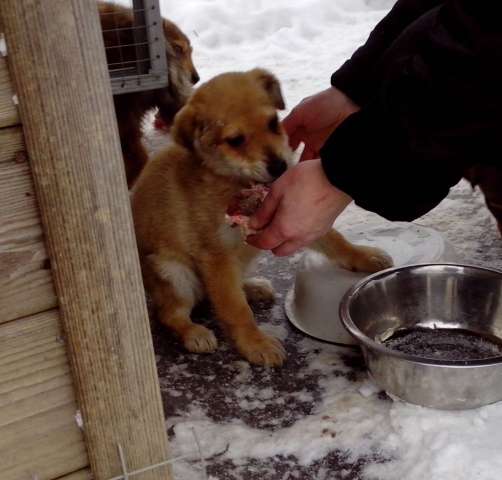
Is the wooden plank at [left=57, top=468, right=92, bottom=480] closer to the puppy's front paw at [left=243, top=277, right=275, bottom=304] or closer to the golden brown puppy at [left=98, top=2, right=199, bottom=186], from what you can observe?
the puppy's front paw at [left=243, top=277, right=275, bottom=304]

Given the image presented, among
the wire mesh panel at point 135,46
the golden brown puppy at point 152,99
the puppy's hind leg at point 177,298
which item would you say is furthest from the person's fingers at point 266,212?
the golden brown puppy at point 152,99

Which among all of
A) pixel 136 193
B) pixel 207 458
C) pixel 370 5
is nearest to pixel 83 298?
pixel 207 458

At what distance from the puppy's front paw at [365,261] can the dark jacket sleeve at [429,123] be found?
0.75 meters

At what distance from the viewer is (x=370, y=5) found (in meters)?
6.83

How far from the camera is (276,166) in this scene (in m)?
2.10

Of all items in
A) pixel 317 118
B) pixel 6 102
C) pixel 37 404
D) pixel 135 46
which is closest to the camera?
pixel 6 102

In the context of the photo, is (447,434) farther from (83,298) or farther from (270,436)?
(83,298)

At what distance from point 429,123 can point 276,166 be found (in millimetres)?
759

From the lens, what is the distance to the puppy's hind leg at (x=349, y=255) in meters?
2.31

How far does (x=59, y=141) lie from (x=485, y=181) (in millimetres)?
1641

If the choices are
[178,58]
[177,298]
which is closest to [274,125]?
[177,298]

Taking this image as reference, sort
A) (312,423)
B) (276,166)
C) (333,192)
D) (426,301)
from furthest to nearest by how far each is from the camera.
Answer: (426,301) < (276,166) < (312,423) < (333,192)

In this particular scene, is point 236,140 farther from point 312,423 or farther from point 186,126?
point 312,423

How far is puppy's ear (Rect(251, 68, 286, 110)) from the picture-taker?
2.25 meters
